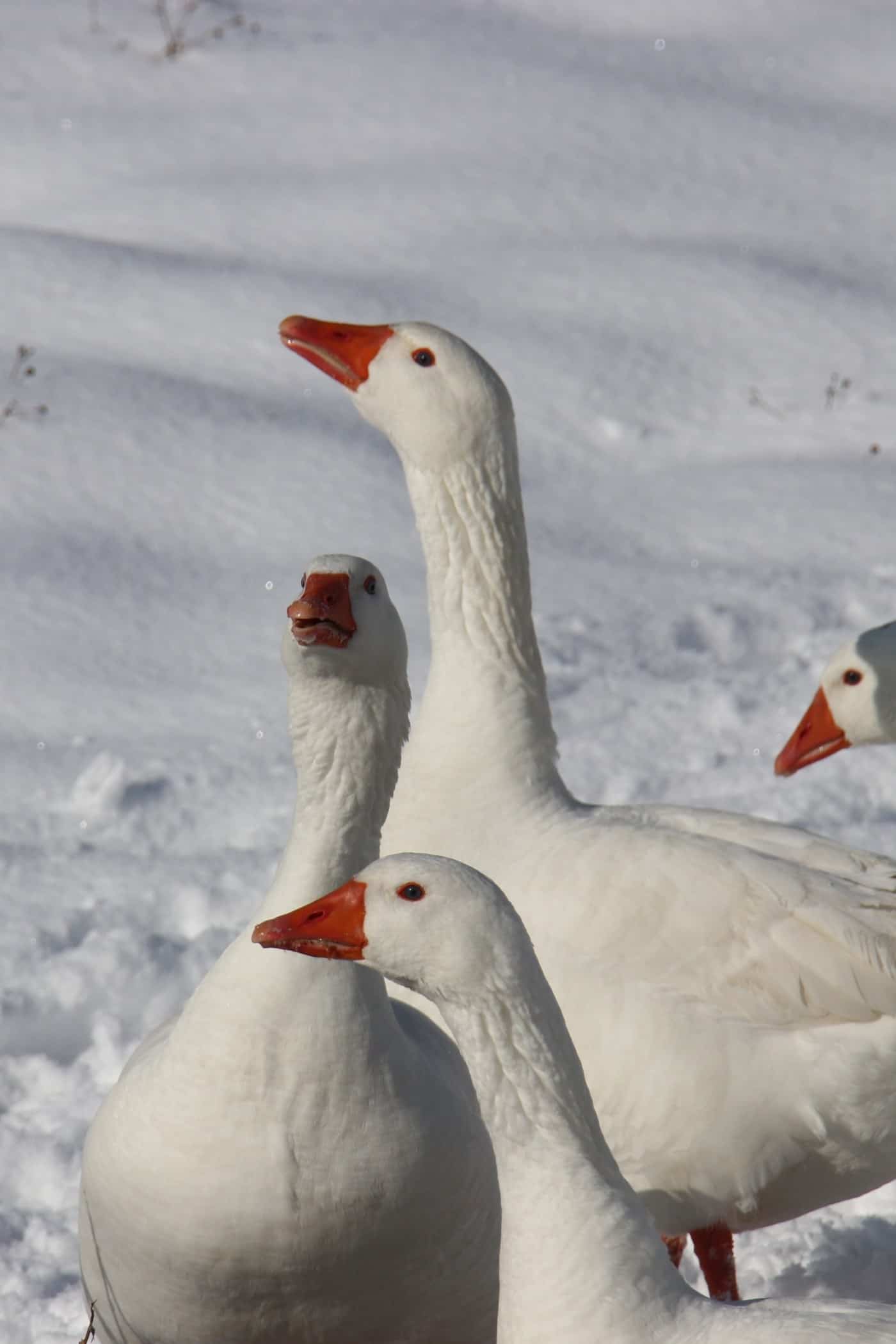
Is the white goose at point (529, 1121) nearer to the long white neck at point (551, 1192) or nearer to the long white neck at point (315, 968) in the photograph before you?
the long white neck at point (551, 1192)

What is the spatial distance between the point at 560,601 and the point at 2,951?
303 centimetres

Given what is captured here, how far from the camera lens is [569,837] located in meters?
4.21

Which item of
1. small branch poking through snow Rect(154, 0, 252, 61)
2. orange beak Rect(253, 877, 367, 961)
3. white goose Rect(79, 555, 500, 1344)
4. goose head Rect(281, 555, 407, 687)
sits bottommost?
white goose Rect(79, 555, 500, 1344)

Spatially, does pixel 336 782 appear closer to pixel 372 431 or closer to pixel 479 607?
pixel 479 607

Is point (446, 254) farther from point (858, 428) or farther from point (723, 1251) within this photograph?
point (723, 1251)

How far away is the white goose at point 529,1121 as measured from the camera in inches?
110

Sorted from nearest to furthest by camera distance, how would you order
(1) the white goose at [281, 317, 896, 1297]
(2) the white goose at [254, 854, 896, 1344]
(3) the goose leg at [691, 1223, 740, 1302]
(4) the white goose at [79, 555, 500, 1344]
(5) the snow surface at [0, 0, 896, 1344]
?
(2) the white goose at [254, 854, 896, 1344] → (4) the white goose at [79, 555, 500, 1344] → (1) the white goose at [281, 317, 896, 1297] → (3) the goose leg at [691, 1223, 740, 1302] → (5) the snow surface at [0, 0, 896, 1344]

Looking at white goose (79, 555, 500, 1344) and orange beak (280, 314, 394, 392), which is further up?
orange beak (280, 314, 394, 392)

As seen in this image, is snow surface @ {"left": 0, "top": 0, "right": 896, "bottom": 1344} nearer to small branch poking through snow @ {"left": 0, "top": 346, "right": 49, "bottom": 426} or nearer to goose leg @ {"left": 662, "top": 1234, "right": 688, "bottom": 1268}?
small branch poking through snow @ {"left": 0, "top": 346, "right": 49, "bottom": 426}

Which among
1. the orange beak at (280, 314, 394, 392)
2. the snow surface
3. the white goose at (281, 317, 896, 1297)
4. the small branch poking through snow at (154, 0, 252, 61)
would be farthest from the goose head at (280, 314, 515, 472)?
the small branch poking through snow at (154, 0, 252, 61)

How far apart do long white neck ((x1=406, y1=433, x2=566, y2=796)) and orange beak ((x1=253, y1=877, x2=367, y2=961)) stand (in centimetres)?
154

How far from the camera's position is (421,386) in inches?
181

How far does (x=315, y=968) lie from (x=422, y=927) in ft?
1.82

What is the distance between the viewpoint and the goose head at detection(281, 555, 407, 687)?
136 inches
